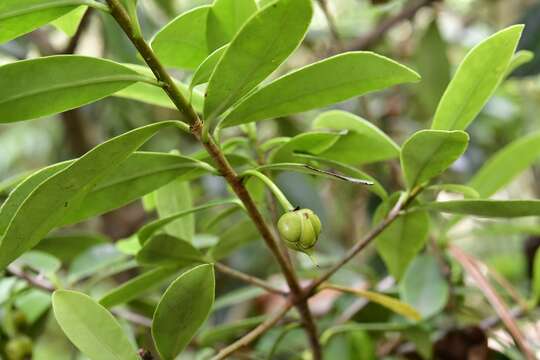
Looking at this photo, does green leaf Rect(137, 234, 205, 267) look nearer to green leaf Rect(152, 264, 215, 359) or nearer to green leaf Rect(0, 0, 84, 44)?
green leaf Rect(152, 264, 215, 359)

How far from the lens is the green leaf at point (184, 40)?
0.49 m

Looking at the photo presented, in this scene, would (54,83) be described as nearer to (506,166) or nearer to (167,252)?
(167,252)

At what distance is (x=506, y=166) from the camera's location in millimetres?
789

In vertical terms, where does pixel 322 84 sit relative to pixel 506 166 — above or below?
above

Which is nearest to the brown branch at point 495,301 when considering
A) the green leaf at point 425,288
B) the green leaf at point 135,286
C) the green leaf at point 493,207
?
the green leaf at point 425,288

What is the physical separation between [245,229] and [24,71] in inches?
12.5

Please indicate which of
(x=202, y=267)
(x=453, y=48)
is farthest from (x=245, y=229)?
(x=453, y=48)

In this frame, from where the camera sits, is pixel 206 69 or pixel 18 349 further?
pixel 18 349

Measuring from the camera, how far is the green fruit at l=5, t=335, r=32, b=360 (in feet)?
2.54

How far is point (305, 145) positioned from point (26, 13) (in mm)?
232

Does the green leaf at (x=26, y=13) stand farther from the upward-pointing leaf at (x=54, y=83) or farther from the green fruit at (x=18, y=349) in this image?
the green fruit at (x=18, y=349)

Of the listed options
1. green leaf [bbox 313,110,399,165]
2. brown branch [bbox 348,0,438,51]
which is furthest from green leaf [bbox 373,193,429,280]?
brown branch [bbox 348,0,438,51]

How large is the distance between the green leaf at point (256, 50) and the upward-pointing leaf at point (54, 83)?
0.17ft

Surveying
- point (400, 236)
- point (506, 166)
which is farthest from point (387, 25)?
point (400, 236)
